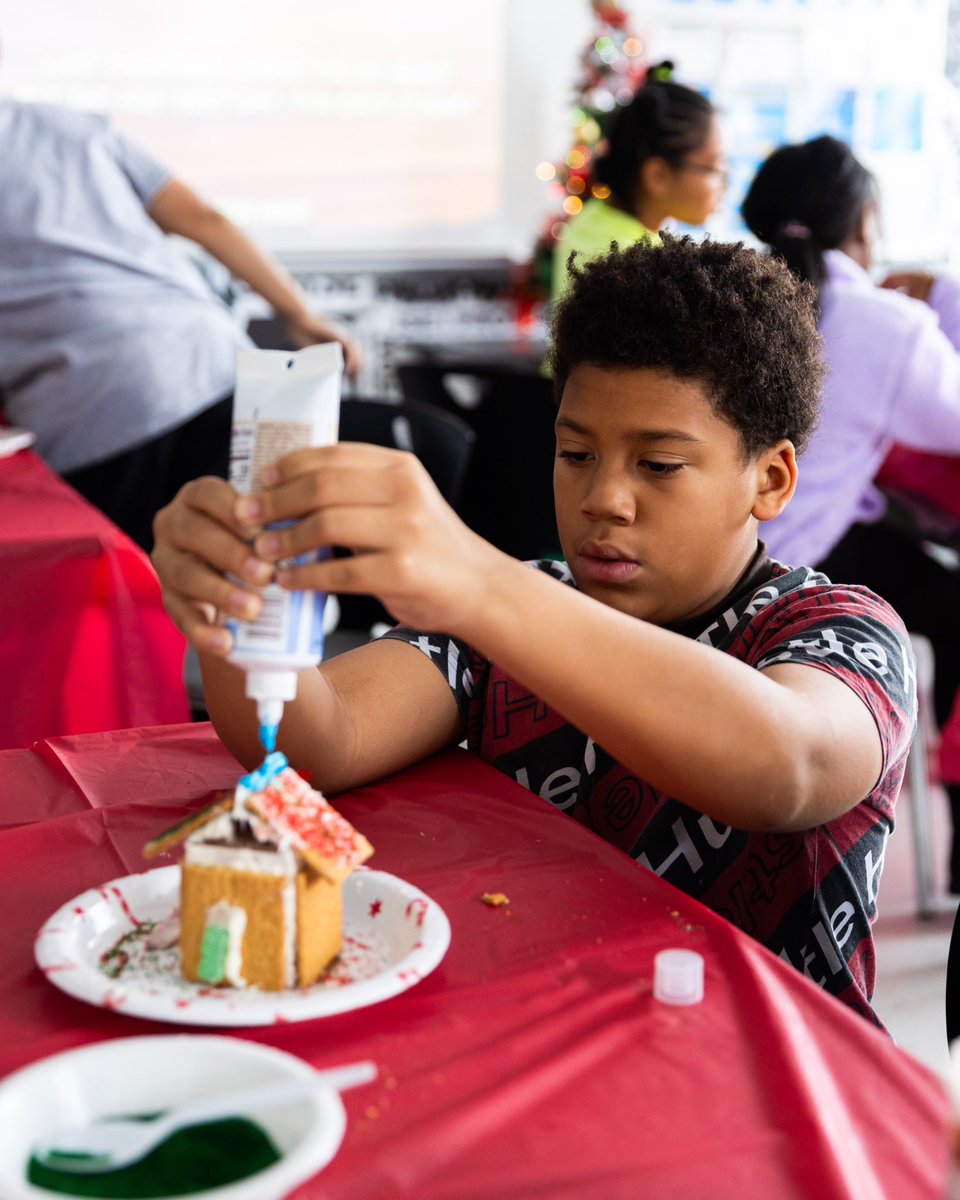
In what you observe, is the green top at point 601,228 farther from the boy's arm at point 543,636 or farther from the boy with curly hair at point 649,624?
the boy's arm at point 543,636

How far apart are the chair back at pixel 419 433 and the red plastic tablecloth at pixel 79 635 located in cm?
81

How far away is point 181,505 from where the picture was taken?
29.7 inches

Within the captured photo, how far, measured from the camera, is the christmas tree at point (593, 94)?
15.4 feet

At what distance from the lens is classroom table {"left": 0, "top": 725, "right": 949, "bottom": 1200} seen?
0.59 meters

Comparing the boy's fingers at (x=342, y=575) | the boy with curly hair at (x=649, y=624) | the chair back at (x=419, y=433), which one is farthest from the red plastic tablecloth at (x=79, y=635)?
the boy's fingers at (x=342, y=575)

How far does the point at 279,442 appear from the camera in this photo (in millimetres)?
672

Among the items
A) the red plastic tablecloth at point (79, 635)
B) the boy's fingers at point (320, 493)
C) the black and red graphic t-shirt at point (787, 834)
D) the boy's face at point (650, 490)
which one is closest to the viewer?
the boy's fingers at point (320, 493)

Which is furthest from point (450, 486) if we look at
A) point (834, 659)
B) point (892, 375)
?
point (834, 659)

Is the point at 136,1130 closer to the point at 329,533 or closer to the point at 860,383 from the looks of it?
the point at 329,533

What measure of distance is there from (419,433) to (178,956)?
1.84 meters

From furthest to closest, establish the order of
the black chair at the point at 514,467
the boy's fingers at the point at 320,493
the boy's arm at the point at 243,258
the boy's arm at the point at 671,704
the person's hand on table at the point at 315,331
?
the black chair at the point at 514,467 → the person's hand on table at the point at 315,331 → the boy's arm at the point at 243,258 → the boy's arm at the point at 671,704 → the boy's fingers at the point at 320,493

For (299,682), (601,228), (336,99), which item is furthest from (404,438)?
(336,99)

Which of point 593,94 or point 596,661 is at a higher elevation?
point 593,94

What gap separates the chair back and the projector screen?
2663 millimetres
